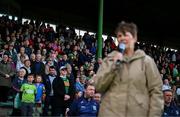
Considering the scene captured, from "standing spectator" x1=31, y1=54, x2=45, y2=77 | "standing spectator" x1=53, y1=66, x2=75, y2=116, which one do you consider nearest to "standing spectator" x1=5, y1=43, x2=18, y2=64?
"standing spectator" x1=31, y1=54, x2=45, y2=77

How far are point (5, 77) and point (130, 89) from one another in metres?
9.04

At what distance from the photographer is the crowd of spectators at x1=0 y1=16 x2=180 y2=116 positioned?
12344mm

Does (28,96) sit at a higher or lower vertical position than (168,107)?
higher

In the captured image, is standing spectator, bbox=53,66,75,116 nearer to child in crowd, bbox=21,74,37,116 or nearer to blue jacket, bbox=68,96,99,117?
child in crowd, bbox=21,74,37,116

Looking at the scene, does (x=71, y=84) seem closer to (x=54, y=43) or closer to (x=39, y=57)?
(x=39, y=57)

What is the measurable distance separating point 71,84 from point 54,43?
5895 millimetres

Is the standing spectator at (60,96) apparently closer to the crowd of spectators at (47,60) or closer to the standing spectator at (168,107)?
the crowd of spectators at (47,60)

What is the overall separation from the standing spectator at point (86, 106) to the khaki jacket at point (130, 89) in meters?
5.12

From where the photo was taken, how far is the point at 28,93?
11.2 meters

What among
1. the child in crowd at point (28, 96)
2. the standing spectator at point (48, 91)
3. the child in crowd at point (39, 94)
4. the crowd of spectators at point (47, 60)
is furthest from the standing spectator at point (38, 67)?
the child in crowd at point (28, 96)

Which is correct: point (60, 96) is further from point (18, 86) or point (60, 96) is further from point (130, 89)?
point (130, 89)

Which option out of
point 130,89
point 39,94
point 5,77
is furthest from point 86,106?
point 130,89

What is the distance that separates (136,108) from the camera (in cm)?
402

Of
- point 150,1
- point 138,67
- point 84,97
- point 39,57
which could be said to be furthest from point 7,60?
point 150,1
